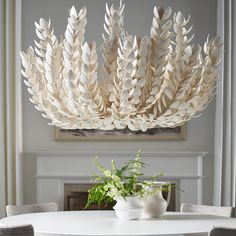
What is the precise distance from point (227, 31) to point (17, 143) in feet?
6.86

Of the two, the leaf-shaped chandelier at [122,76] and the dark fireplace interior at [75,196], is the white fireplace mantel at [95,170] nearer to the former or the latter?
the dark fireplace interior at [75,196]

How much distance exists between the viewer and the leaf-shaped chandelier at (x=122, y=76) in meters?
3.03

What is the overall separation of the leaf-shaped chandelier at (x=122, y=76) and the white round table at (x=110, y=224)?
547 mm

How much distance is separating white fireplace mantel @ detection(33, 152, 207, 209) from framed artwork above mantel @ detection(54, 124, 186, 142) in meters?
0.15

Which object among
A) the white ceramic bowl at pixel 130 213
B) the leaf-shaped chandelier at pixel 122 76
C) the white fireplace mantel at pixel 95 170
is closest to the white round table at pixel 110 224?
the white ceramic bowl at pixel 130 213

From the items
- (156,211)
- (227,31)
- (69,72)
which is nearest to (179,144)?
(227,31)

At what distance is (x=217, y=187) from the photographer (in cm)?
590

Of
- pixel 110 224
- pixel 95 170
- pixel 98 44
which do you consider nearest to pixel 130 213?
pixel 110 224

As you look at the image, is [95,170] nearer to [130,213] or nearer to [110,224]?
[130,213]

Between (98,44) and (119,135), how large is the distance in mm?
855

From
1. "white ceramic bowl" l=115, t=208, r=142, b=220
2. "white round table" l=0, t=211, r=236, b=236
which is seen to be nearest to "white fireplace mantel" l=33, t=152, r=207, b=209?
"white round table" l=0, t=211, r=236, b=236

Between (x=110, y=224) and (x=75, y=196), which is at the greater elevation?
(x=110, y=224)

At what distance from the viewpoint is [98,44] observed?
242 inches

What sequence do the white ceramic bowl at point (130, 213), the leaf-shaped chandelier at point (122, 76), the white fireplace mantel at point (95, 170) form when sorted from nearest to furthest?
the leaf-shaped chandelier at point (122, 76), the white ceramic bowl at point (130, 213), the white fireplace mantel at point (95, 170)
